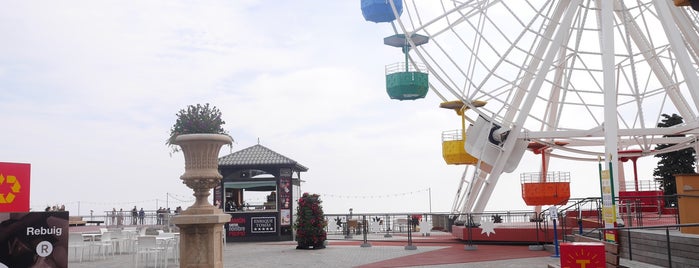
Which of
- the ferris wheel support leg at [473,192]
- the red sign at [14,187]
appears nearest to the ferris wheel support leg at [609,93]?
the ferris wheel support leg at [473,192]

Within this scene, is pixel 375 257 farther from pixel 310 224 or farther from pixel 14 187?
pixel 14 187

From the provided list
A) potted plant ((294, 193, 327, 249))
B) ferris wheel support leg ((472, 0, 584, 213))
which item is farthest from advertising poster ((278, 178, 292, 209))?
ferris wheel support leg ((472, 0, 584, 213))

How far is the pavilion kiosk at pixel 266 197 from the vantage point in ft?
89.8

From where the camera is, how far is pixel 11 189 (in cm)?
897

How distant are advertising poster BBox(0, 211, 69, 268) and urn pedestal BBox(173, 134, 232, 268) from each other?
2320mm

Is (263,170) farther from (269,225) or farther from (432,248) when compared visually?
(432,248)

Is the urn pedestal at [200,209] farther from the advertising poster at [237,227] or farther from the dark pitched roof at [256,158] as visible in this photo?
the advertising poster at [237,227]

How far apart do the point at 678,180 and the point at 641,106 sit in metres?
16.0

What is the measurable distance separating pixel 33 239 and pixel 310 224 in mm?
14514

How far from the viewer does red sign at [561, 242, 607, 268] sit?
26.5ft

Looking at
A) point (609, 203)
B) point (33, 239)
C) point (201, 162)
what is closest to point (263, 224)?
point (609, 203)

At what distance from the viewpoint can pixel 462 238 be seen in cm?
2456

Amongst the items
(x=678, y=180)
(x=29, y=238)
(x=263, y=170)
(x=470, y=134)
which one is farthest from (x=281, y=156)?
(x=29, y=238)

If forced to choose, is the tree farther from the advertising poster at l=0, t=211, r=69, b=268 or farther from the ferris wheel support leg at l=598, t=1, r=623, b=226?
the advertising poster at l=0, t=211, r=69, b=268
